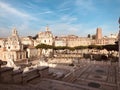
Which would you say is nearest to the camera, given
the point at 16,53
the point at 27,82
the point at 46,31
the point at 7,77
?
the point at 7,77

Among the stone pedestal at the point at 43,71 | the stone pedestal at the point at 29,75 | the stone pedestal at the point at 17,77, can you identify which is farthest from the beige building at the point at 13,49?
the stone pedestal at the point at 17,77

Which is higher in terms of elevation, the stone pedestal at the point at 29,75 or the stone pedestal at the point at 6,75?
the stone pedestal at the point at 6,75

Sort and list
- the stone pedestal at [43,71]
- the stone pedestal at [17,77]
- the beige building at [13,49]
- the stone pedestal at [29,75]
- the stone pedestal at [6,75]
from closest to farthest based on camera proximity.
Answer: the stone pedestal at [6,75], the stone pedestal at [17,77], the stone pedestal at [29,75], the stone pedestal at [43,71], the beige building at [13,49]

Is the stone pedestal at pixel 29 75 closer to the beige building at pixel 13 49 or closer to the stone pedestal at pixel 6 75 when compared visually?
the stone pedestal at pixel 6 75

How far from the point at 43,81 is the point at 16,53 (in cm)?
3358

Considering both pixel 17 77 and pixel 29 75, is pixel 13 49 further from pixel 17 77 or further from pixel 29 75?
pixel 17 77

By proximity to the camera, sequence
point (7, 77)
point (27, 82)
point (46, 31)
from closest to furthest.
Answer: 1. point (7, 77)
2. point (27, 82)
3. point (46, 31)

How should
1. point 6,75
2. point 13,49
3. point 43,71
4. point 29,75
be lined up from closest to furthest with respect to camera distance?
point 6,75 → point 29,75 → point 43,71 → point 13,49

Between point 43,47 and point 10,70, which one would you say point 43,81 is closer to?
point 10,70

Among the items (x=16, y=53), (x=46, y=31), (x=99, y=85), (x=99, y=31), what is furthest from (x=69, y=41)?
(x=99, y=85)

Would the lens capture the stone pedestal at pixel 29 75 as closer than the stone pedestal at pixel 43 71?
Yes

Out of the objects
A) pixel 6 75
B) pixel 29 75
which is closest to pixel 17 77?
pixel 6 75

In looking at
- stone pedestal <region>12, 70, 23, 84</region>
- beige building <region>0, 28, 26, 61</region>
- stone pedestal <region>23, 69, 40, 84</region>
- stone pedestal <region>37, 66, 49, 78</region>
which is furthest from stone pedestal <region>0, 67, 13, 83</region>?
beige building <region>0, 28, 26, 61</region>

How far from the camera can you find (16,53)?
40188 millimetres
